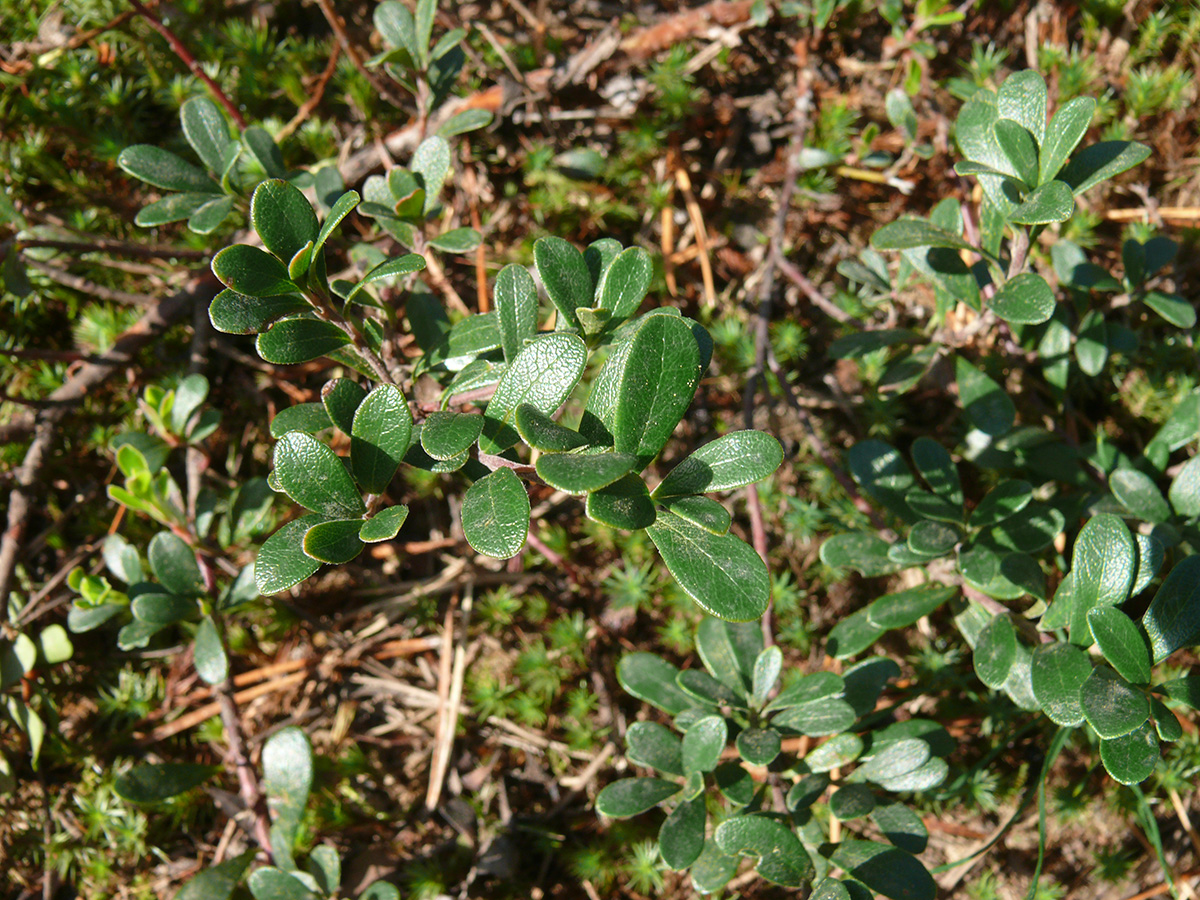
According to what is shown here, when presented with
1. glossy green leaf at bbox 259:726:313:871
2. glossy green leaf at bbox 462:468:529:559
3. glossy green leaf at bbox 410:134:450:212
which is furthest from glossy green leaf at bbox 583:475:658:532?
glossy green leaf at bbox 259:726:313:871

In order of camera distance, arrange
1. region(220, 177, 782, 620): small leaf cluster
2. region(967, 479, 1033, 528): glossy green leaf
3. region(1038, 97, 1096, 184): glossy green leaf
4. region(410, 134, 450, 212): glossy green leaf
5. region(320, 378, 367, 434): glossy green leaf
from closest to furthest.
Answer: region(220, 177, 782, 620): small leaf cluster
region(320, 378, 367, 434): glossy green leaf
region(1038, 97, 1096, 184): glossy green leaf
region(410, 134, 450, 212): glossy green leaf
region(967, 479, 1033, 528): glossy green leaf

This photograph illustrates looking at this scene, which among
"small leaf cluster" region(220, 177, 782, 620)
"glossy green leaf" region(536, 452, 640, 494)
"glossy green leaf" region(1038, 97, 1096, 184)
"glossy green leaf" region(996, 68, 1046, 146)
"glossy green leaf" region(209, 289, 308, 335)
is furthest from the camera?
"glossy green leaf" region(996, 68, 1046, 146)

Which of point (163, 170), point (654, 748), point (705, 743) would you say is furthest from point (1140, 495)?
point (163, 170)

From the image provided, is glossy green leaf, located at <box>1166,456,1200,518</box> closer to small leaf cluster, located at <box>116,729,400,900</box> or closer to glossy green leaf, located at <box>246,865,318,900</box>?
small leaf cluster, located at <box>116,729,400,900</box>

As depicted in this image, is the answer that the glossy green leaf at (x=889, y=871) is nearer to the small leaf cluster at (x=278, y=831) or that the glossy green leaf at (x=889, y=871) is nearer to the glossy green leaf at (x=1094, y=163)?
the small leaf cluster at (x=278, y=831)

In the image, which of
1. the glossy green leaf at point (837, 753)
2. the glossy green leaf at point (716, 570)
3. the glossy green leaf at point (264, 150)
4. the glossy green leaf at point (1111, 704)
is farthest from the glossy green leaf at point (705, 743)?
the glossy green leaf at point (264, 150)

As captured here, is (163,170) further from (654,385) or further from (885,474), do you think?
(885,474)
